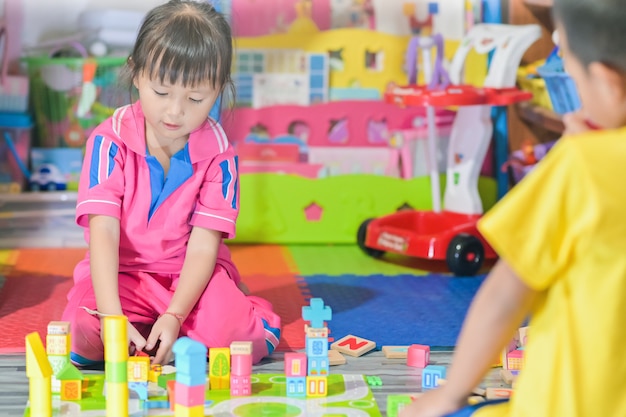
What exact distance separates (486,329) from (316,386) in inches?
19.8

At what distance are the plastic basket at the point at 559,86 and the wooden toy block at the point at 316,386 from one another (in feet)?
3.56

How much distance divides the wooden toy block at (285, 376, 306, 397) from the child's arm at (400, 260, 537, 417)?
17.4 inches

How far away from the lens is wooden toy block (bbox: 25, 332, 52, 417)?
1043 mm

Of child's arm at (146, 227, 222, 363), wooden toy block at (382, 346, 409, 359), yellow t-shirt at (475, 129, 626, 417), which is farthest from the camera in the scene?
wooden toy block at (382, 346, 409, 359)

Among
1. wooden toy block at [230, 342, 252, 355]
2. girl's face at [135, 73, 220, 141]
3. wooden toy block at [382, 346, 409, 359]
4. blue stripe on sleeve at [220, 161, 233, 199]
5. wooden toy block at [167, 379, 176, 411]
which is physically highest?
girl's face at [135, 73, 220, 141]

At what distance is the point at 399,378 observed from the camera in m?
1.37

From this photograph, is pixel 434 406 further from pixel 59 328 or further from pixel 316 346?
pixel 59 328

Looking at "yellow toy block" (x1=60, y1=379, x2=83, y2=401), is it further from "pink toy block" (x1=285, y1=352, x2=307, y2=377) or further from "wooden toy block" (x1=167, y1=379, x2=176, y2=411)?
"pink toy block" (x1=285, y1=352, x2=307, y2=377)

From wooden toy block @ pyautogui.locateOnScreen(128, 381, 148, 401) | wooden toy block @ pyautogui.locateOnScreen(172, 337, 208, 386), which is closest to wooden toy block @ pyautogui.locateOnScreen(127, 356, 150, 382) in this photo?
wooden toy block @ pyautogui.locateOnScreen(128, 381, 148, 401)

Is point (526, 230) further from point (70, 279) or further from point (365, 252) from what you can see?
point (365, 252)

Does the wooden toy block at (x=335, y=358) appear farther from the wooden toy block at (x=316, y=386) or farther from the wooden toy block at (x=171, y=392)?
the wooden toy block at (x=171, y=392)

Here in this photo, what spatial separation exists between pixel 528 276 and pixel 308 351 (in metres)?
0.57

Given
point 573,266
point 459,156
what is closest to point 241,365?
point 573,266

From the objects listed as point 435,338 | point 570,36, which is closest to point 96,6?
point 435,338
